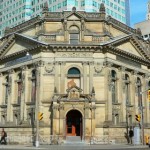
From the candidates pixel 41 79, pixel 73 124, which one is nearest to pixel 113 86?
pixel 73 124

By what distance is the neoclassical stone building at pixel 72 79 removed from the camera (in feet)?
155

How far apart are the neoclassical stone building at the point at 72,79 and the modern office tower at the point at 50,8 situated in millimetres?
47138

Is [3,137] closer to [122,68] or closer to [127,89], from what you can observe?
[122,68]

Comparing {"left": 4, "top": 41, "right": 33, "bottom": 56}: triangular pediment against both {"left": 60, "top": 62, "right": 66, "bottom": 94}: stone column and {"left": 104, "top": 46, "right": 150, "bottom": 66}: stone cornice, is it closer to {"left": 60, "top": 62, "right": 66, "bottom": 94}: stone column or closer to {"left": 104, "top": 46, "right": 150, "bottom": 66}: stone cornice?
{"left": 60, "top": 62, "right": 66, "bottom": 94}: stone column

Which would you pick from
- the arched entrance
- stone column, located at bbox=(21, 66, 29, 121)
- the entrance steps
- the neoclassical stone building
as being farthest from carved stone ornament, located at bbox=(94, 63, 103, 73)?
stone column, located at bbox=(21, 66, 29, 121)

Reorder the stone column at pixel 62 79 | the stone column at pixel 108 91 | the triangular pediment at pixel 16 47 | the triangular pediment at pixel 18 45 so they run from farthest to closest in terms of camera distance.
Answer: the triangular pediment at pixel 16 47 < the triangular pediment at pixel 18 45 < the stone column at pixel 62 79 < the stone column at pixel 108 91

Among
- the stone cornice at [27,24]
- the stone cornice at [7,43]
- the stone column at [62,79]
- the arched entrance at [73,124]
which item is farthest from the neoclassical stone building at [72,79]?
the stone cornice at [7,43]

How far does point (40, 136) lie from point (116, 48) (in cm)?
1731

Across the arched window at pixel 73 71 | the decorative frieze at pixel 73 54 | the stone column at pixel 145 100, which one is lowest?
the stone column at pixel 145 100

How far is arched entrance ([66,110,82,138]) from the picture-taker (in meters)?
48.6

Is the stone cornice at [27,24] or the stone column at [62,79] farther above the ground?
the stone cornice at [27,24]

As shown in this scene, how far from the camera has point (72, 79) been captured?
50562mm

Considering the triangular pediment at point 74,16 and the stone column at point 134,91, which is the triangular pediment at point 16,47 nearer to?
the triangular pediment at point 74,16

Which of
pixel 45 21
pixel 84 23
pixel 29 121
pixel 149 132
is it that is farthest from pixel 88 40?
pixel 149 132
